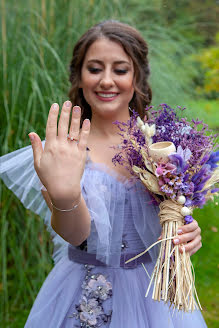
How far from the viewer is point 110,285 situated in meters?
1.74

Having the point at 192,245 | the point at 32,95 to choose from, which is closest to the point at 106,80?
the point at 192,245

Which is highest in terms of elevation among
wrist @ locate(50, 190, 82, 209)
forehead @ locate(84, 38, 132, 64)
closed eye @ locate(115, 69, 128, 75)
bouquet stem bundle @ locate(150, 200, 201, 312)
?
forehead @ locate(84, 38, 132, 64)

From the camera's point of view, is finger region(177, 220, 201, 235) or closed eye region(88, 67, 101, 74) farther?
closed eye region(88, 67, 101, 74)

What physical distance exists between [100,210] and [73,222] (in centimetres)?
20

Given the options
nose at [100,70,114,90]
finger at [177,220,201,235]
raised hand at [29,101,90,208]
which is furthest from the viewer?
nose at [100,70,114,90]

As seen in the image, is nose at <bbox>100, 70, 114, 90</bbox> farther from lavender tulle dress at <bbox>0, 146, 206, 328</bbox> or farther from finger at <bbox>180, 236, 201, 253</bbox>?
finger at <bbox>180, 236, 201, 253</bbox>

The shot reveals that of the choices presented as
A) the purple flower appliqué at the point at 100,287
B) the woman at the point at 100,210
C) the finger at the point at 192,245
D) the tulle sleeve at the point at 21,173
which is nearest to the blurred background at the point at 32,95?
the tulle sleeve at the point at 21,173

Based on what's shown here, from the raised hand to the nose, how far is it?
1.37 ft

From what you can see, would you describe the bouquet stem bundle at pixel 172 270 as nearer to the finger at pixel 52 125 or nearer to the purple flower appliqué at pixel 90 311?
the purple flower appliqué at pixel 90 311

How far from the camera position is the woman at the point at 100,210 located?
146cm

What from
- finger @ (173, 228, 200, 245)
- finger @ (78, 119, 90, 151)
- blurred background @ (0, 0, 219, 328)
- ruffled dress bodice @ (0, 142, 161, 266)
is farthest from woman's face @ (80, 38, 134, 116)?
blurred background @ (0, 0, 219, 328)

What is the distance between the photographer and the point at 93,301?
1.70m

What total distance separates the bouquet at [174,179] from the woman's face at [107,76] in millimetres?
373

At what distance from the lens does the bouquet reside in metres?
1.45
